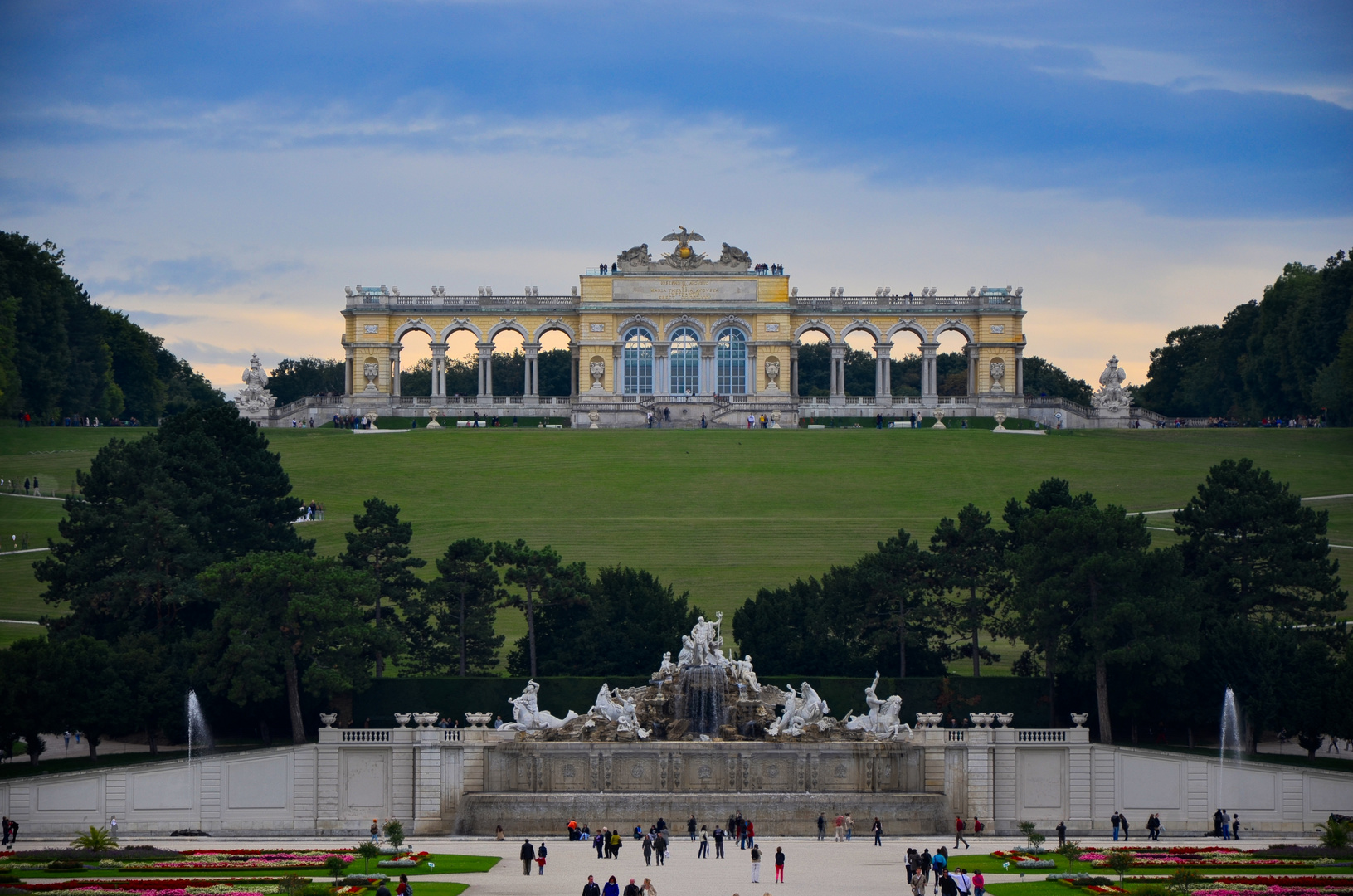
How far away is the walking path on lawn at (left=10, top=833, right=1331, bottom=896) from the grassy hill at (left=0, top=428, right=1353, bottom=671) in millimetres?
12750

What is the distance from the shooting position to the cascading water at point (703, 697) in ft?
143

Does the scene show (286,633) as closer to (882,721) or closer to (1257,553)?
(882,721)

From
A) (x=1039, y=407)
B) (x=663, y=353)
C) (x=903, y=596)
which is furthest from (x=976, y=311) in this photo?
(x=903, y=596)

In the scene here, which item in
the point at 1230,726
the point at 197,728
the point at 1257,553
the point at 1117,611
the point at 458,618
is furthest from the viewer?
the point at 458,618

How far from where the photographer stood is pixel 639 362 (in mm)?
89500

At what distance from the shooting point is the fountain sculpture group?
139ft

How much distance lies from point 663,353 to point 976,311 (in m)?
15.6

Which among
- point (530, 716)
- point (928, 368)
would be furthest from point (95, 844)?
point (928, 368)

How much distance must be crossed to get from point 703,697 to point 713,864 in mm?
10296

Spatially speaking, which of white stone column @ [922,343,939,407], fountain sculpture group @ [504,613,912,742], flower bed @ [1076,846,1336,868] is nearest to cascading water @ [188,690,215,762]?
fountain sculpture group @ [504,613,912,742]

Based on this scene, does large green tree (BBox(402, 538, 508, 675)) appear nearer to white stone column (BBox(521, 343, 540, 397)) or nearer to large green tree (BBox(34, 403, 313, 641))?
large green tree (BBox(34, 403, 313, 641))

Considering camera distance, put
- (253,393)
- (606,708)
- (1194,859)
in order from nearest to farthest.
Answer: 1. (1194,859)
2. (606,708)
3. (253,393)

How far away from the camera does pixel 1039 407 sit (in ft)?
280

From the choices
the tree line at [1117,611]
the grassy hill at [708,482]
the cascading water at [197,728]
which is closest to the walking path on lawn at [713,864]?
the cascading water at [197,728]
